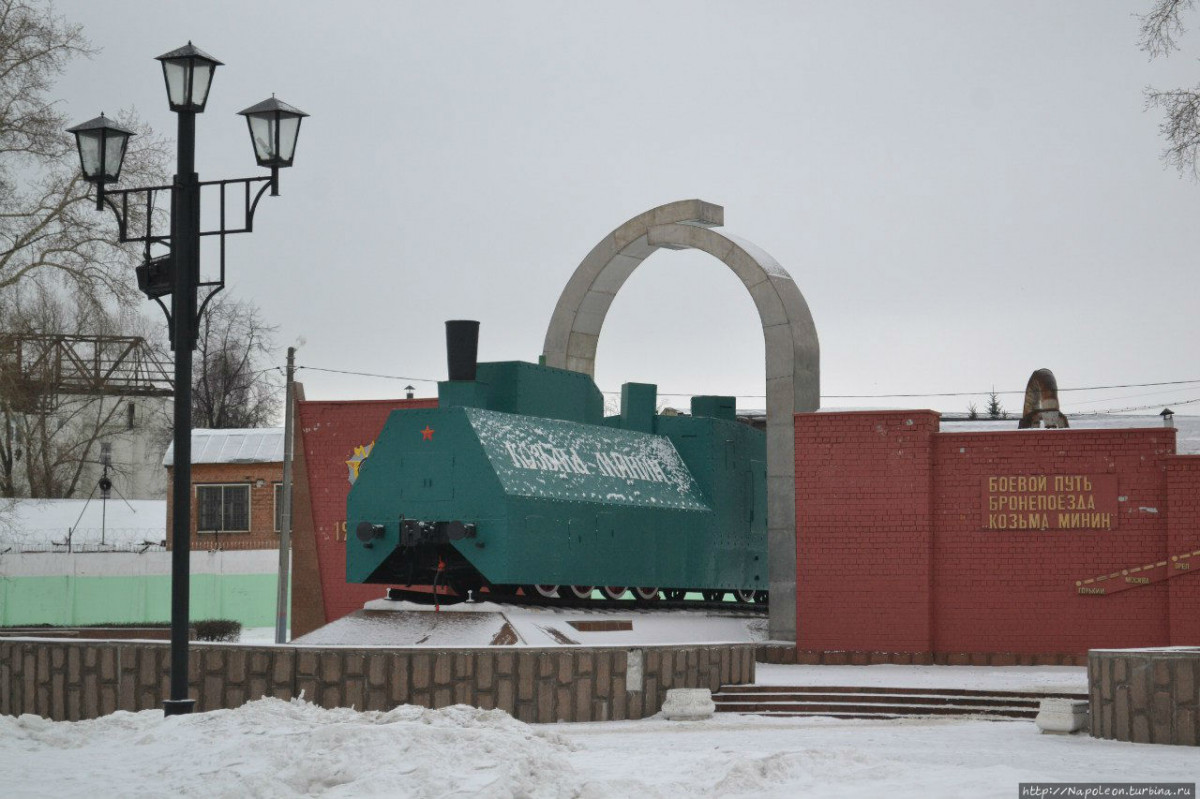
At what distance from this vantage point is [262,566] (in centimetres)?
3784

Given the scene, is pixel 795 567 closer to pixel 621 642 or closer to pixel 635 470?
pixel 635 470

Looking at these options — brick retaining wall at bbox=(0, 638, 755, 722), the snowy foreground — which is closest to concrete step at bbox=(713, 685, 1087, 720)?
brick retaining wall at bbox=(0, 638, 755, 722)

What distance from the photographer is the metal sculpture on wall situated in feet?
75.7

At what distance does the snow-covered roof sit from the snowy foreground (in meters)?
29.6

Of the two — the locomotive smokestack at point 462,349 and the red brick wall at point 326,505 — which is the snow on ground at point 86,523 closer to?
the red brick wall at point 326,505

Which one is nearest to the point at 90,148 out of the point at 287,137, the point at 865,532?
the point at 287,137

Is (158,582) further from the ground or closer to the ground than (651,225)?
closer to the ground

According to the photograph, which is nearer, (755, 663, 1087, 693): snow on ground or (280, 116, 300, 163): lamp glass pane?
(280, 116, 300, 163): lamp glass pane

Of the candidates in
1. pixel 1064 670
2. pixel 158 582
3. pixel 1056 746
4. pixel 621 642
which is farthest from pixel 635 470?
pixel 158 582

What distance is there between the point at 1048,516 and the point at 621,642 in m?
6.33

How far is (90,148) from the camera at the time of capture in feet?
46.8

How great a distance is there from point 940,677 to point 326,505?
10477mm

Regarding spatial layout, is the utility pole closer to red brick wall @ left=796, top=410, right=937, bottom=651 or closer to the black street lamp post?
red brick wall @ left=796, top=410, right=937, bottom=651

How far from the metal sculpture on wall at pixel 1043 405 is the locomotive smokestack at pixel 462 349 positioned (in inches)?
353
